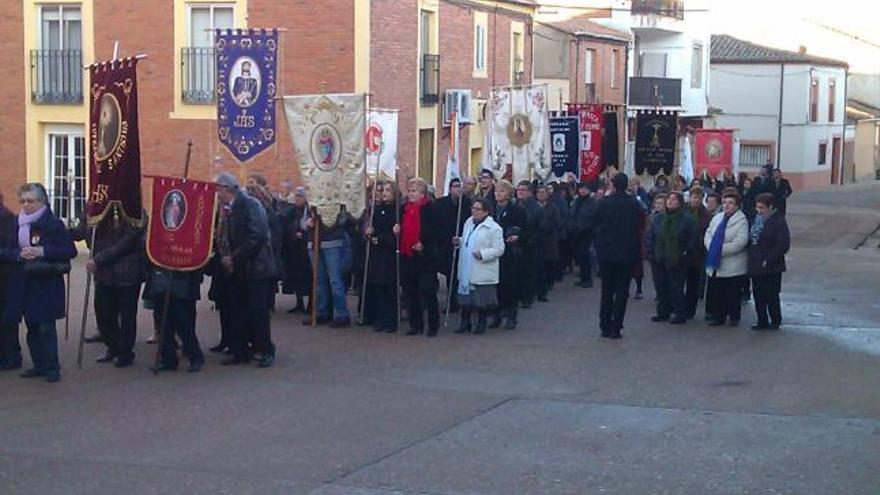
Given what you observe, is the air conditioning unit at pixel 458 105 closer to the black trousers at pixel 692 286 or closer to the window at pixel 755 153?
the black trousers at pixel 692 286

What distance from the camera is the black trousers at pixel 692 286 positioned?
16719 millimetres

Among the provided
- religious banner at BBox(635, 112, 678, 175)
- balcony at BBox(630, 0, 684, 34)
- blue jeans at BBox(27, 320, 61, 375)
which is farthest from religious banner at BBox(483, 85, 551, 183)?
balcony at BBox(630, 0, 684, 34)

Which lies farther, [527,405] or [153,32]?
[153,32]

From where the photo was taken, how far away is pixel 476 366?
13.0m

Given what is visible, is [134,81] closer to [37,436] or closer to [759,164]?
[37,436]

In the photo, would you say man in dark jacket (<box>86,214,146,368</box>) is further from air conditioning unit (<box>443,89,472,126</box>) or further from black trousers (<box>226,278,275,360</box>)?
air conditioning unit (<box>443,89,472,126</box>)

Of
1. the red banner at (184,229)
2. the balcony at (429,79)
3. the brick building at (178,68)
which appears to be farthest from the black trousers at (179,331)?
the balcony at (429,79)

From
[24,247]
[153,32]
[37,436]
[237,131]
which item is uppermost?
[153,32]

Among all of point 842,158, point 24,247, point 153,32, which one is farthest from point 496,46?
point 842,158

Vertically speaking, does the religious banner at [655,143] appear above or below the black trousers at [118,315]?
above

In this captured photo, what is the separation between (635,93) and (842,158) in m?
24.6

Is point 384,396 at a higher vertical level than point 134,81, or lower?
lower

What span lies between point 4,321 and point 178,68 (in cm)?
1442

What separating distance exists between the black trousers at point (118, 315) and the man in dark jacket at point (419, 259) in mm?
3497
